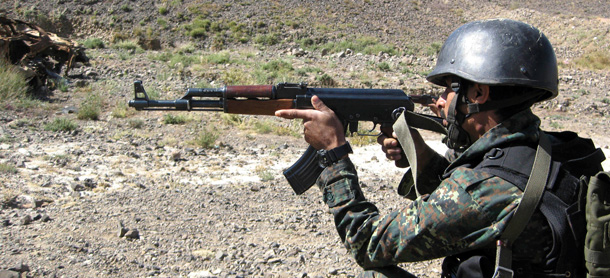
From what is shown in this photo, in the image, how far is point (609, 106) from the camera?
14.4 meters

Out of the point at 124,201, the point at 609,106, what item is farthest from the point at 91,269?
the point at 609,106

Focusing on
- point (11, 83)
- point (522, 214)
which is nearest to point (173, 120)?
point (11, 83)

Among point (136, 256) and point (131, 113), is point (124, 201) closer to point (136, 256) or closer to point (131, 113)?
point (136, 256)

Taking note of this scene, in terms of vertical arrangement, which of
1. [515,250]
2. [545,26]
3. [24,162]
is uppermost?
[515,250]

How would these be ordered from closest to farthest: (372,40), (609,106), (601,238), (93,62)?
(601,238), (609,106), (93,62), (372,40)

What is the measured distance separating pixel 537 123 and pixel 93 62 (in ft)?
61.6

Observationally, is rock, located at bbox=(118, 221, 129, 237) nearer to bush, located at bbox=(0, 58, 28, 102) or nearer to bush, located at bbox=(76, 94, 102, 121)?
bush, located at bbox=(76, 94, 102, 121)

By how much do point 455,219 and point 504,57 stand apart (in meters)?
0.72

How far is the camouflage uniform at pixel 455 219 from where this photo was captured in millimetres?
1899

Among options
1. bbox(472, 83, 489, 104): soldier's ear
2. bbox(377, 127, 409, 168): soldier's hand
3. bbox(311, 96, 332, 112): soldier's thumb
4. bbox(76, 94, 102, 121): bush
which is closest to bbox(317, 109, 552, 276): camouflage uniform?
bbox(472, 83, 489, 104): soldier's ear

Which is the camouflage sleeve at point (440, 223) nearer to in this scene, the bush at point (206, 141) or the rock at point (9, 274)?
the rock at point (9, 274)

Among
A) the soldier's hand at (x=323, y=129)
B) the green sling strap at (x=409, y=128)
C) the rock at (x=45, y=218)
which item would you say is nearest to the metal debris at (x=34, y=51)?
the rock at (x=45, y=218)

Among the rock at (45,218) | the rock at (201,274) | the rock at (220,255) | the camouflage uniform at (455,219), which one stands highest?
the camouflage uniform at (455,219)

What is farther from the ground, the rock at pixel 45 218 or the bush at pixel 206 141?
the rock at pixel 45 218
